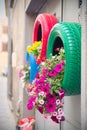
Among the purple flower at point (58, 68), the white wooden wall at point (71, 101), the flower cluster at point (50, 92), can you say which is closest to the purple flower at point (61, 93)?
the flower cluster at point (50, 92)

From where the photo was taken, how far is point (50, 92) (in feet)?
5.34

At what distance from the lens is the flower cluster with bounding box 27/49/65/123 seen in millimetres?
1632

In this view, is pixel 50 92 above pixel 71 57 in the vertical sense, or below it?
below

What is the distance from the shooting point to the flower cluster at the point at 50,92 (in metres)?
1.63

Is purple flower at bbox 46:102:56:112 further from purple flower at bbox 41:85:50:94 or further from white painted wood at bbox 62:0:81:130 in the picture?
white painted wood at bbox 62:0:81:130

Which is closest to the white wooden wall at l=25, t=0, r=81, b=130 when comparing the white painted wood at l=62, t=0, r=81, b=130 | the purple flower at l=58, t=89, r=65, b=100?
the white painted wood at l=62, t=0, r=81, b=130

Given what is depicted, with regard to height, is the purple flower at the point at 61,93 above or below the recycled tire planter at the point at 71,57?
below

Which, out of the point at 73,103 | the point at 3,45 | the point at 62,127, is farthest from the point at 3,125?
the point at 3,45

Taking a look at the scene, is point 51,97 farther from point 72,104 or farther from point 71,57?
point 72,104

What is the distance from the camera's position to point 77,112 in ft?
6.35

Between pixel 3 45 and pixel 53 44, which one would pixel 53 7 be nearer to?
pixel 53 44

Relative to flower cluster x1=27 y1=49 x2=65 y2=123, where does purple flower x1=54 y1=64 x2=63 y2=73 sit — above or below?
above

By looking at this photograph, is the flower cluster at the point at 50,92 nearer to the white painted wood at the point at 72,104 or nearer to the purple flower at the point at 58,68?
the purple flower at the point at 58,68

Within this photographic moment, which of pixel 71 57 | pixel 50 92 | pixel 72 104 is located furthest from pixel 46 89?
pixel 72 104
